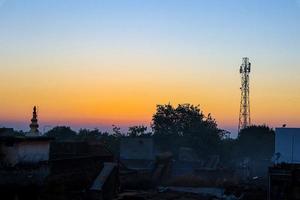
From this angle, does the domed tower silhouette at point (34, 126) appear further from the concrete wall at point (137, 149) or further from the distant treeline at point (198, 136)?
the distant treeline at point (198, 136)

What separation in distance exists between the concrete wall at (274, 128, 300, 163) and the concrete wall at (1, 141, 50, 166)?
60.1 feet

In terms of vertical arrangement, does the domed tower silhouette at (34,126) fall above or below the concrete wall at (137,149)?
above

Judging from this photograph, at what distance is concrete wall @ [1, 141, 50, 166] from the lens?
63.5 ft

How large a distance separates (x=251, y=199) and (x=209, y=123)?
4488cm

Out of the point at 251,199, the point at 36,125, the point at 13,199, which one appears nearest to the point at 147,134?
the point at 251,199

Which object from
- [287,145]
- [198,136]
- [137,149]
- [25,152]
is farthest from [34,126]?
[198,136]

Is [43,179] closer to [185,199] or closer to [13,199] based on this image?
[13,199]

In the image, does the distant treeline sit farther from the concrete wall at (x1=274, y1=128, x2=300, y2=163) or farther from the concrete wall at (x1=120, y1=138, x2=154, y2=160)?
the concrete wall at (x1=274, y1=128, x2=300, y2=163)

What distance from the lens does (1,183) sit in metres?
18.1

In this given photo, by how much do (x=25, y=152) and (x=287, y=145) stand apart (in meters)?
20.1

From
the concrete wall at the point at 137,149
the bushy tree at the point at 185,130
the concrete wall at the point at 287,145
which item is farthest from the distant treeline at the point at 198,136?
the concrete wall at the point at 287,145

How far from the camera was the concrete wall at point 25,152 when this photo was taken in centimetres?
1936

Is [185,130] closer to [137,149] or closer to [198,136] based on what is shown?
[198,136]

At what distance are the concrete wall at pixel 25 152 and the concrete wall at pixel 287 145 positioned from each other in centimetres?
1831
